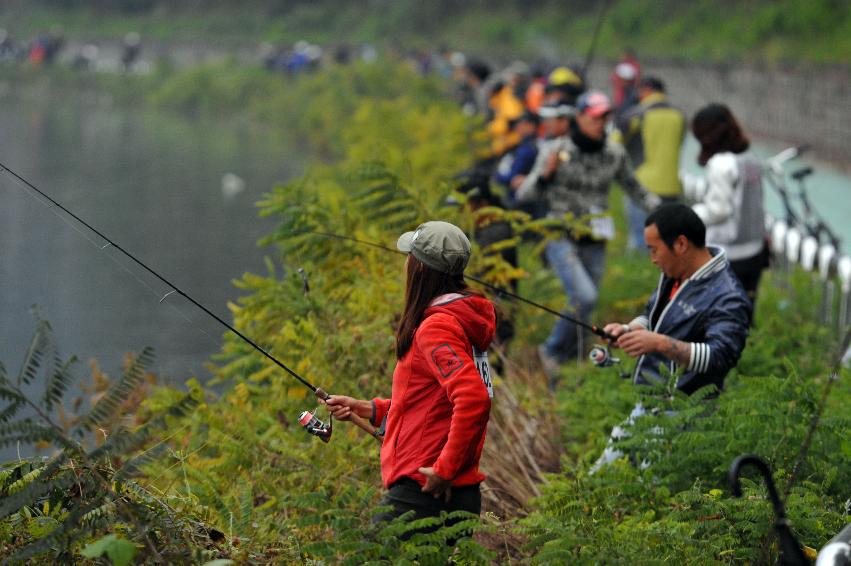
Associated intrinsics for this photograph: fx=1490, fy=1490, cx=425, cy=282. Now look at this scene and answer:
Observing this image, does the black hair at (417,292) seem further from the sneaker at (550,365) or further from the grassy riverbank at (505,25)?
the grassy riverbank at (505,25)

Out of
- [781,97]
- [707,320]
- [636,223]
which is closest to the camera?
[707,320]

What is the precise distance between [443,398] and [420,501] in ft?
1.03

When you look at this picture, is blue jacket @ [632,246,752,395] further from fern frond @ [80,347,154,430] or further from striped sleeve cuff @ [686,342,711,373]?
fern frond @ [80,347,154,430]

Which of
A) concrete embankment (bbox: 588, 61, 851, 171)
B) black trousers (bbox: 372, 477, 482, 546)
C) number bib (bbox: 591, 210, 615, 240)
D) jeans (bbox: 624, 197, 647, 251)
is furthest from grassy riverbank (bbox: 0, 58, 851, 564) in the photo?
concrete embankment (bbox: 588, 61, 851, 171)

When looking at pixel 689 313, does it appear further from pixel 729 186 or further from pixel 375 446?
pixel 729 186

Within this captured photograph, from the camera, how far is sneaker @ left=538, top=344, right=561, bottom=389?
8.61m

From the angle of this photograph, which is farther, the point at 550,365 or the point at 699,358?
the point at 550,365

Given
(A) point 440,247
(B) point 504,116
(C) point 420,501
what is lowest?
(B) point 504,116

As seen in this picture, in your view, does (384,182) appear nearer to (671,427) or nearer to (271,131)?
(671,427)

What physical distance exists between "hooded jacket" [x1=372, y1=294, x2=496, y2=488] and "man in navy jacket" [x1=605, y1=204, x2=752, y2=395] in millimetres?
1052

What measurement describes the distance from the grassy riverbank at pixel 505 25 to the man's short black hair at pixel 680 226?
17629 millimetres

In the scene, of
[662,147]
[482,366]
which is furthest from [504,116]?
[482,366]

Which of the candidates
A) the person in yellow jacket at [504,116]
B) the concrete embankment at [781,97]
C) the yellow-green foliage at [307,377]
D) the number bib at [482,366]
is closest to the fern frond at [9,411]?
the yellow-green foliage at [307,377]

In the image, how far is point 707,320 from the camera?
5426mm
